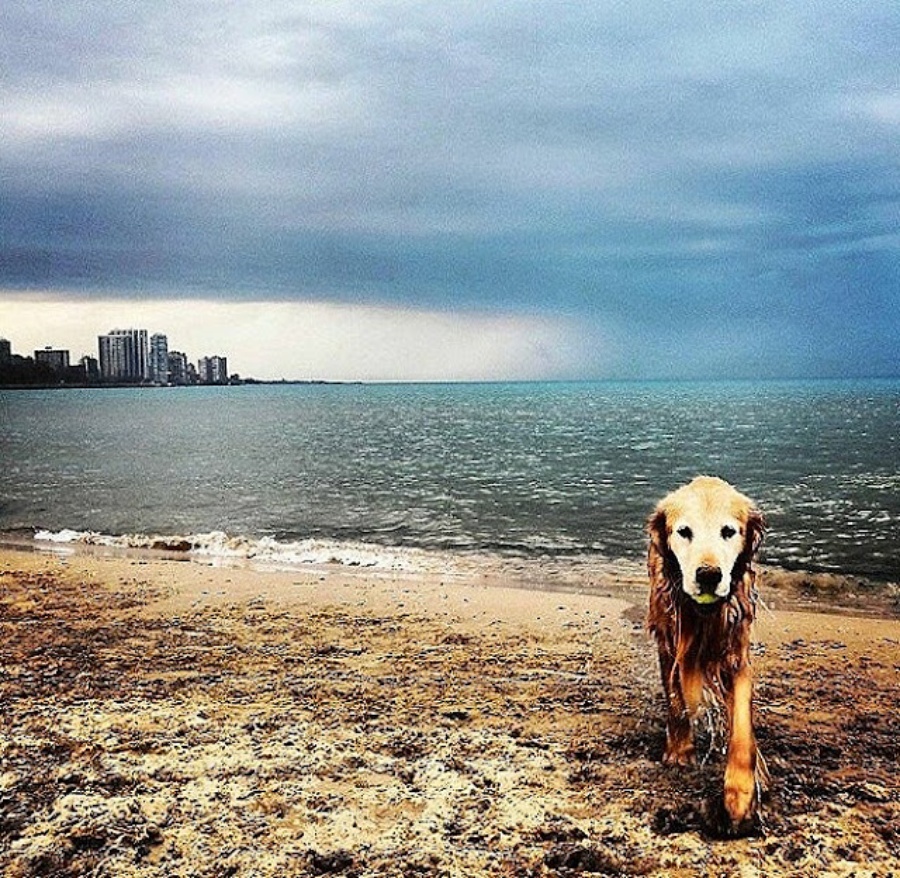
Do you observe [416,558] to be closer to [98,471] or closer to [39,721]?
[39,721]

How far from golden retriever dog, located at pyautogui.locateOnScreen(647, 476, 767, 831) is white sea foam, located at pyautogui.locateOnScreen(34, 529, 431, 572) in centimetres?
733

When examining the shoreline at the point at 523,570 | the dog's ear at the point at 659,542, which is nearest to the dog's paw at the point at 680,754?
the dog's ear at the point at 659,542

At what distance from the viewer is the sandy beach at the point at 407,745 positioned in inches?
159

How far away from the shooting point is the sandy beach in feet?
13.3

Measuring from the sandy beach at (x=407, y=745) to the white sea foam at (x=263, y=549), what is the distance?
3.58m

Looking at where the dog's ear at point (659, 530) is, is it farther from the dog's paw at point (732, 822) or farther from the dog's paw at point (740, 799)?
the dog's paw at point (732, 822)

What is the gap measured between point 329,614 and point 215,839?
4430mm

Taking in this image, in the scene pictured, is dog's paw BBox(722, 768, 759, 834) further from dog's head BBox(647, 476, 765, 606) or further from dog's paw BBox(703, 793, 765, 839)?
dog's head BBox(647, 476, 765, 606)

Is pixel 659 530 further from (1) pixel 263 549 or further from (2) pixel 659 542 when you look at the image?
(1) pixel 263 549

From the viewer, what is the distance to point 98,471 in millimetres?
→ 27141

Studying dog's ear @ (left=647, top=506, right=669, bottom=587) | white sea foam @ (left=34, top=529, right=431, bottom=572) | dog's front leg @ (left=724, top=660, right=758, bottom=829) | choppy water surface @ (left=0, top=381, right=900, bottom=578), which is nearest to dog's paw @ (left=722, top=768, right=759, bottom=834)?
dog's front leg @ (left=724, top=660, right=758, bottom=829)

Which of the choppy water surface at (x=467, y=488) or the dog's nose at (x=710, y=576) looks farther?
the choppy water surface at (x=467, y=488)

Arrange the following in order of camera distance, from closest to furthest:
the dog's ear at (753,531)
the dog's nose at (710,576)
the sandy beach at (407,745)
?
the sandy beach at (407,745) → the dog's nose at (710,576) → the dog's ear at (753,531)

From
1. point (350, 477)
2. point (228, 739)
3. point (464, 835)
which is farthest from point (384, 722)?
point (350, 477)
